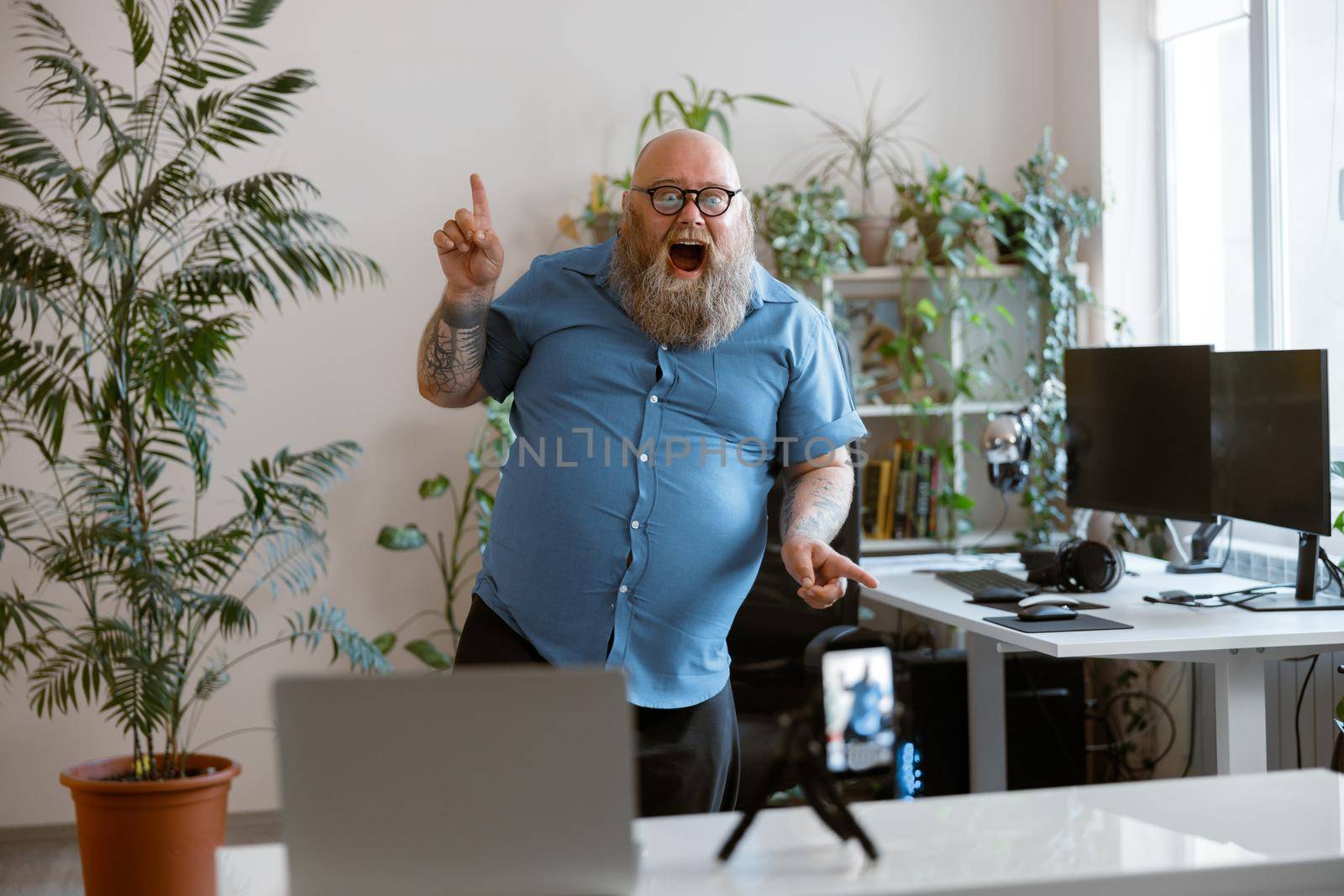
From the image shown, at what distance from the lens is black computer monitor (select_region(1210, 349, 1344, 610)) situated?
2.55 m

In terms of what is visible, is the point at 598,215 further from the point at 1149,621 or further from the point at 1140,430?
the point at 1149,621

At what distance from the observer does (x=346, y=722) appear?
95cm

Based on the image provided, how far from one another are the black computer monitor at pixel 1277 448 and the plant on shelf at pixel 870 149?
1496 mm

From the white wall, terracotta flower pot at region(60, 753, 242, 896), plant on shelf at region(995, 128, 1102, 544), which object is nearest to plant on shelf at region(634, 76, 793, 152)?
the white wall

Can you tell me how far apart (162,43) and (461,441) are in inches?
59.3

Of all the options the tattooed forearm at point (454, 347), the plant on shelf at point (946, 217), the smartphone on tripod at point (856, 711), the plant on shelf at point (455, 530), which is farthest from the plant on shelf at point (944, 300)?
the tattooed forearm at point (454, 347)

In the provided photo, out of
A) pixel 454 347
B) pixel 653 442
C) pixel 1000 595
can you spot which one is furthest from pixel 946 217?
pixel 454 347

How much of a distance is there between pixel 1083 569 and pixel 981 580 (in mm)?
263

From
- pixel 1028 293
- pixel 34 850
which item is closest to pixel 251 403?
pixel 34 850

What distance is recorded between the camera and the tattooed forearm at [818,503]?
6.41 feet

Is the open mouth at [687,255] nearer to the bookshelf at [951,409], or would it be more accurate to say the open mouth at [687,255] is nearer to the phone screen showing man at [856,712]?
the phone screen showing man at [856,712]

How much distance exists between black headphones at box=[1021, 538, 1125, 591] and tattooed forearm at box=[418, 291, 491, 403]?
1619 millimetres

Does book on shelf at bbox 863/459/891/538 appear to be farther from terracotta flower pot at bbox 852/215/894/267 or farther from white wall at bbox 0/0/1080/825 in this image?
white wall at bbox 0/0/1080/825

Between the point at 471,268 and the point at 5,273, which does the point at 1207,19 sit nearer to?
the point at 471,268
